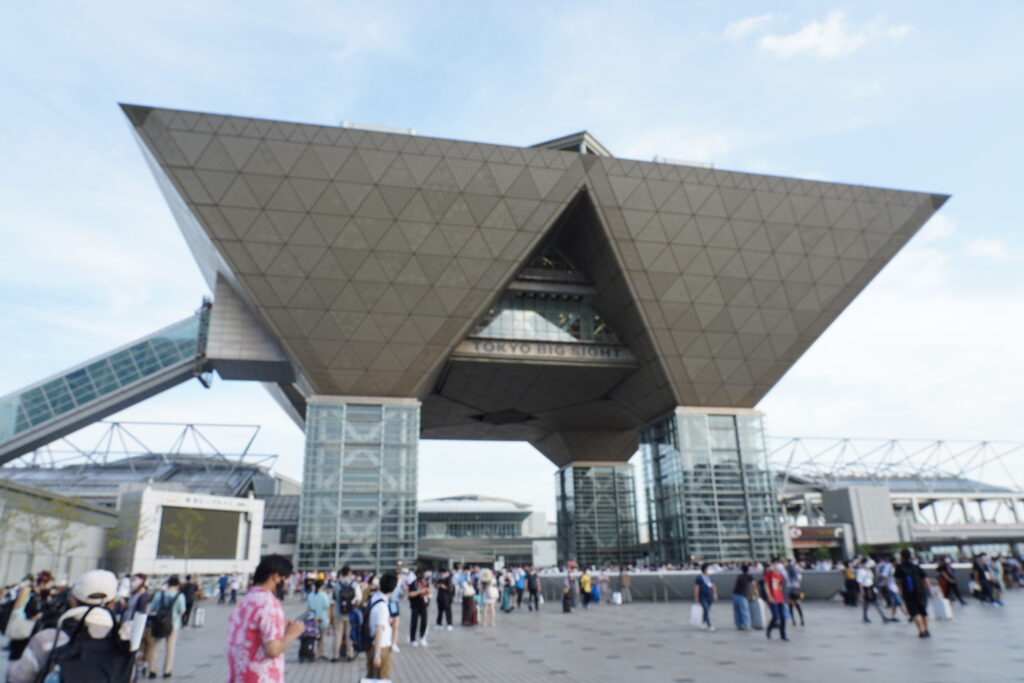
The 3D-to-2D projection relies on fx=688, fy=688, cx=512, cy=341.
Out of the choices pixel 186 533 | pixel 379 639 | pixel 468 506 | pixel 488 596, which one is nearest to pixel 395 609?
pixel 379 639

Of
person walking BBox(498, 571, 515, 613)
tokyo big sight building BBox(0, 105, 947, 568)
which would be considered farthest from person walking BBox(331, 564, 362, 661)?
tokyo big sight building BBox(0, 105, 947, 568)

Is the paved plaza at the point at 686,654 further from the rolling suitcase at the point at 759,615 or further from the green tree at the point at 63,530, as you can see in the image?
the green tree at the point at 63,530

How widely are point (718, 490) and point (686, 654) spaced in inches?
1129

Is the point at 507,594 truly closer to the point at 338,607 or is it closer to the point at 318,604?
the point at 338,607

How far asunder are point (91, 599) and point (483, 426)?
2139 inches

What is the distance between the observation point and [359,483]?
1473 inches

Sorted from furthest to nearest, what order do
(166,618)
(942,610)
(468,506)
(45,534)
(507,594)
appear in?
(468,506) < (45,534) < (507,594) < (942,610) < (166,618)

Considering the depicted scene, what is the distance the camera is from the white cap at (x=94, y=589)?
201 inches

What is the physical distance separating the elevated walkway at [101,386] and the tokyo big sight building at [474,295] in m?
0.12

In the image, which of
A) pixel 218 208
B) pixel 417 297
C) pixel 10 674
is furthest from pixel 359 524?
pixel 10 674

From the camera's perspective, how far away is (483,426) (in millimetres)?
59156

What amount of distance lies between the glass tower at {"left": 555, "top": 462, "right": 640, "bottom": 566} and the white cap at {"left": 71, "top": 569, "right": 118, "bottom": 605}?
55333 millimetres

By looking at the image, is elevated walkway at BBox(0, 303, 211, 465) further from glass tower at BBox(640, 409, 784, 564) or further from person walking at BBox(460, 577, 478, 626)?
glass tower at BBox(640, 409, 784, 564)

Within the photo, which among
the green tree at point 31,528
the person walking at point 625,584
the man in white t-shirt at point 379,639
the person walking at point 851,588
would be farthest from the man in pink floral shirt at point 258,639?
the green tree at point 31,528
